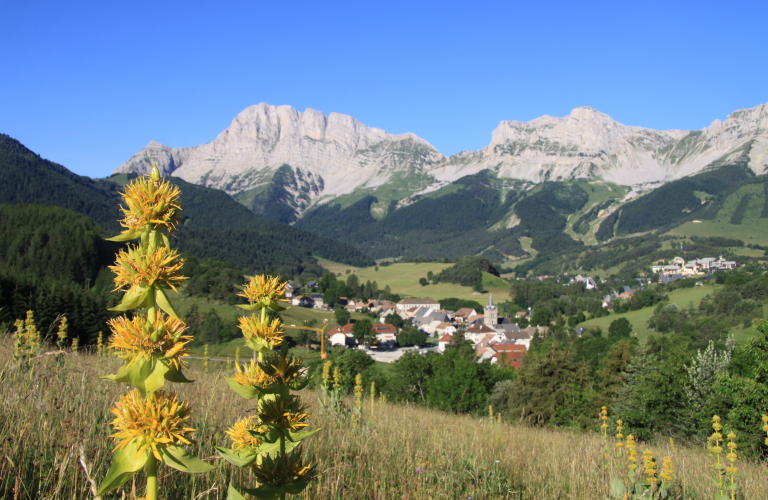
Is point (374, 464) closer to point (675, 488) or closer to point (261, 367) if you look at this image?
point (261, 367)

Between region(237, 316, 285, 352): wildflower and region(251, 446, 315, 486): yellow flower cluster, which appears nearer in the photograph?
region(251, 446, 315, 486): yellow flower cluster

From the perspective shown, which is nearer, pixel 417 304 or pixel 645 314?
pixel 645 314

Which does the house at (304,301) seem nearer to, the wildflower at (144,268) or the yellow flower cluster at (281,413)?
the yellow flower cluster at (281,413)

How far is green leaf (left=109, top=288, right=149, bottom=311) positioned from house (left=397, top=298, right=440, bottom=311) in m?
133

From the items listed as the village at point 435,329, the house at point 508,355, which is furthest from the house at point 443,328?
the house at point 508,355

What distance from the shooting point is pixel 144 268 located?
1.39 meters

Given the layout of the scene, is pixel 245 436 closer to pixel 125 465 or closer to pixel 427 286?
pixel 125 465

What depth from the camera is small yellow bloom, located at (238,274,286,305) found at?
6.77ft

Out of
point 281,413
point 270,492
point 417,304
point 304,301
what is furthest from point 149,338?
point 417,304

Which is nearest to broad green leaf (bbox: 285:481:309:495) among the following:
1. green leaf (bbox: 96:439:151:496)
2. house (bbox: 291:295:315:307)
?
green leaf (bbox: 96:439:151:496)

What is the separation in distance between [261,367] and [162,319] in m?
0.64

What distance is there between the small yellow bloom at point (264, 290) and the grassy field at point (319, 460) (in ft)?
4.01

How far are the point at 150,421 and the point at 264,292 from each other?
2.73ft

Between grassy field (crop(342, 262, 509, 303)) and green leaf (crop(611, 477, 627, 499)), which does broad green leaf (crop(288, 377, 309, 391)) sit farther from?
grassy field (crop(342, 262, 509, 303))
